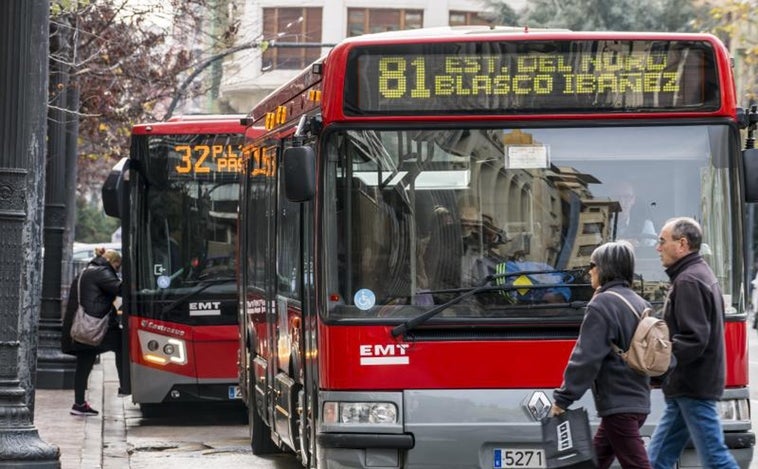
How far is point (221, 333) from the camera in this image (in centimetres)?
1592

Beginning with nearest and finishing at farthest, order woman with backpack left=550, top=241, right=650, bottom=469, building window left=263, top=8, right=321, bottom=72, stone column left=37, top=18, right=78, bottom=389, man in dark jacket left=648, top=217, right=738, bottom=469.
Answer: woman with backpack left=550, top=241, right=650, bottom=469 → man in dark jacket left=648, top=217, right=738, bottom=469 → stone column left=37, top=18, right=78, bottom=389 → building window left=263, top=8, right=321, bottom=72

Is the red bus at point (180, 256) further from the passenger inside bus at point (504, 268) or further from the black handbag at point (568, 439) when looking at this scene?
the black handbag at point (568, 439)

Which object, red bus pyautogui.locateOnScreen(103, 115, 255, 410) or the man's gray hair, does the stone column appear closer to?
red bus pyautogui.locateOnScreen(103, 115, 255, 410)

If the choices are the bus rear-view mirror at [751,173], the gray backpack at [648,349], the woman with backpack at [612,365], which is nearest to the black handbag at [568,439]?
the woman with backpack at [612,365]

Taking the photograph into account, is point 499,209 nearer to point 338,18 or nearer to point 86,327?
point 86,327

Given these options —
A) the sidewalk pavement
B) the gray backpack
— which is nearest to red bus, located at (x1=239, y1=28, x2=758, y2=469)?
the gray backpack

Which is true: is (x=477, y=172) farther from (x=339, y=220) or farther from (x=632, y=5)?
(x=632, y=5)

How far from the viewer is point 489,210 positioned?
8.48m

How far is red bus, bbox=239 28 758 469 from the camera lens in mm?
8453

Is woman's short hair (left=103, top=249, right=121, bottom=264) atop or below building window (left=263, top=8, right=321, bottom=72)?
below

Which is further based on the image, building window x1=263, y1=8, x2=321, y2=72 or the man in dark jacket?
building window x1=263, y1=8, x2=321, y2=72

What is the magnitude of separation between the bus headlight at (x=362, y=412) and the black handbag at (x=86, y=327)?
832cm

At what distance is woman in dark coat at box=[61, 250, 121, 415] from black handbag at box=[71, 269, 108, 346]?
4cm

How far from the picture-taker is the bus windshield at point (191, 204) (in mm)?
16172
